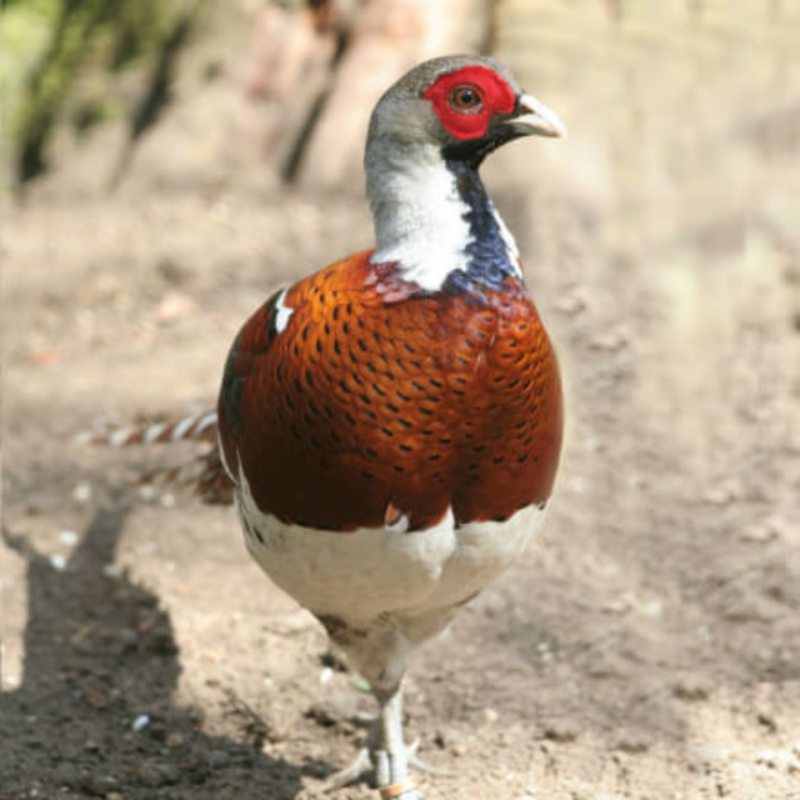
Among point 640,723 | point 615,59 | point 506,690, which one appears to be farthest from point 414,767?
point 615,59

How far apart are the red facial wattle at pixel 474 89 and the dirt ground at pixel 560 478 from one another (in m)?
1.74

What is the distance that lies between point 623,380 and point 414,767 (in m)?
2.24

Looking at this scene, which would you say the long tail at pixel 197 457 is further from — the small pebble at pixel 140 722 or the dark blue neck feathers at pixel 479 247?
the dark blue neck feathers at pixel 479 247

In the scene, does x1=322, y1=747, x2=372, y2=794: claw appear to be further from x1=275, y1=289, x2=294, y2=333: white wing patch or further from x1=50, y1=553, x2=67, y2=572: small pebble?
x1=50, y1=553, x2=67, y2=572: small pebble

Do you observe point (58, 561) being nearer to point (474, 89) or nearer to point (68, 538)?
point (68, 538)

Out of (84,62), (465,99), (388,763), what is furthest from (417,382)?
(84,62)

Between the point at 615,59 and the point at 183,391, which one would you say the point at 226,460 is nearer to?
the point at 183,391

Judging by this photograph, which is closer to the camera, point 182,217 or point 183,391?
point 183,391

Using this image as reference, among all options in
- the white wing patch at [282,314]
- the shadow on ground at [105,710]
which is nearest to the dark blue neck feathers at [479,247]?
the white wing patch at [282,314]

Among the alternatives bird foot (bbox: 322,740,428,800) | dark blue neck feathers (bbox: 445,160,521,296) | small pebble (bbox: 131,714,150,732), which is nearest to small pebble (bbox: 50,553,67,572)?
small pebble (bbox: 131,714,150,732)

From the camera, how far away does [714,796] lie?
10.2 ft

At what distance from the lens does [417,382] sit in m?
2.39

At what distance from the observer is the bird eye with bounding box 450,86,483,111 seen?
2451 millimetres

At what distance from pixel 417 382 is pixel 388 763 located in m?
1.14
